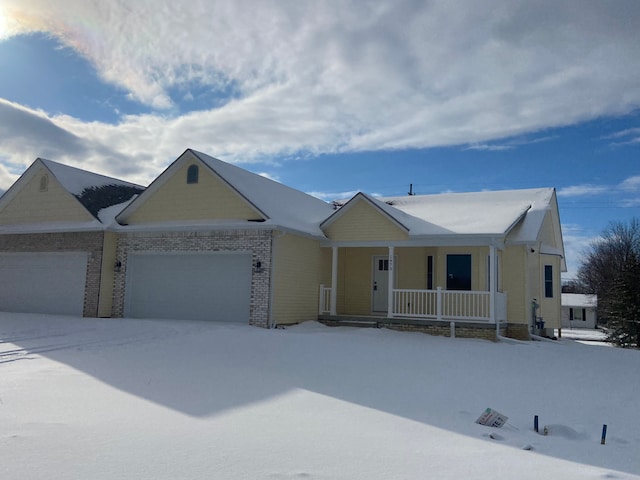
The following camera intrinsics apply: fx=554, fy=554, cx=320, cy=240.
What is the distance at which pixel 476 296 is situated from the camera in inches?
611

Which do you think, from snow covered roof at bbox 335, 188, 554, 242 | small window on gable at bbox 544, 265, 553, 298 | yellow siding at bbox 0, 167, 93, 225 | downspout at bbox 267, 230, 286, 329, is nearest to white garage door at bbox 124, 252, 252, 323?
downspout at bbox 267, 230, 286, 329

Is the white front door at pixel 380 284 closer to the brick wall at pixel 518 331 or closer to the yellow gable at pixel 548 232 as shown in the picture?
the brick wall at pixel 518 331

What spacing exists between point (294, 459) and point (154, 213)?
1338 centimetres

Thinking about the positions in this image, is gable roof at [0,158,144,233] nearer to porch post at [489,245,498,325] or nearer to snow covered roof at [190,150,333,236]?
snow covered roof at [190,150,333,236]

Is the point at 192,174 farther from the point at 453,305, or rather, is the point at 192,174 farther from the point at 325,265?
the point at 453,305

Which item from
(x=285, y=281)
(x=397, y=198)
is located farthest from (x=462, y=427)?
(x=397, y=198)

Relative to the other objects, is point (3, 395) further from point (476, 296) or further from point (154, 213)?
point (476, 296)

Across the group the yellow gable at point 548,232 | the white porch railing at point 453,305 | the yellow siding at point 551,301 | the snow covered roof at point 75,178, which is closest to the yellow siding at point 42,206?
the snow covered roof at point 75,178

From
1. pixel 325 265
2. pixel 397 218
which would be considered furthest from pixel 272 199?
pixel 397 218

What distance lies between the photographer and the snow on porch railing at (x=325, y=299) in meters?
17.1

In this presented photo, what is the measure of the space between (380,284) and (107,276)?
8652 millimetres

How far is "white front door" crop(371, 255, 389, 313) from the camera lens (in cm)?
1811

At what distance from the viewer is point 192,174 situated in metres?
16.7

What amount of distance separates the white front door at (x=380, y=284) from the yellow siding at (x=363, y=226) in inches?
76.7
